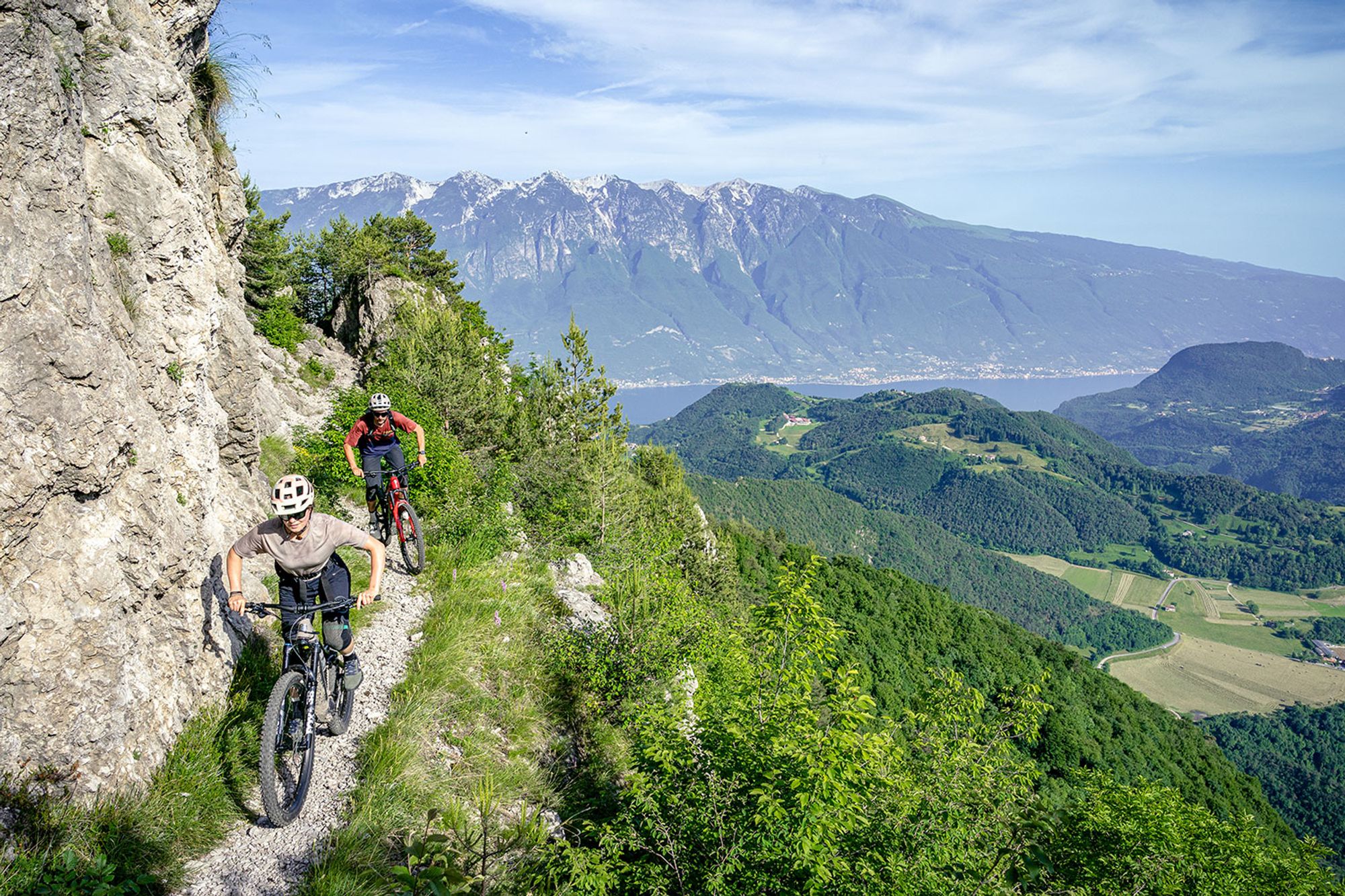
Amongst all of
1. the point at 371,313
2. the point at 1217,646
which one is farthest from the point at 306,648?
the point at 1217,646

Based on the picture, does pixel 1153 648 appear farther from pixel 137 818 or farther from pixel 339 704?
pixel 137 818

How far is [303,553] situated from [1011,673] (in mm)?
77302

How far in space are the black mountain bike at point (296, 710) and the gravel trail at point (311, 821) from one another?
143 millimetres

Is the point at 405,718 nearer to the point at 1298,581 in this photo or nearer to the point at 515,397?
the point at 515,397

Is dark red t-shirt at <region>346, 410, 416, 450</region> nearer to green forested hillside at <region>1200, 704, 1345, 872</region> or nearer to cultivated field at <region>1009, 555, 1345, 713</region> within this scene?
green forested hillside at <region>1200, 704, 1345, 872</region>

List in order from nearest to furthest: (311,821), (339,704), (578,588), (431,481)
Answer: (311,821)
(339,704)
(431,481)
(578,588)

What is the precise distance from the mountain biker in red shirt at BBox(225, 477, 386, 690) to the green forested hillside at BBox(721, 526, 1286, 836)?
45.9 metres

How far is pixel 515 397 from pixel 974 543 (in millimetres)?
199947

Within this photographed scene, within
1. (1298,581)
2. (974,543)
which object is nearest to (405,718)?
(974,543)

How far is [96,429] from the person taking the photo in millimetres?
5273

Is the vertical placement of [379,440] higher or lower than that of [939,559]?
higher

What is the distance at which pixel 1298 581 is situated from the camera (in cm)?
17738

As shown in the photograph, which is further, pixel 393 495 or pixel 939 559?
pixel 939 559

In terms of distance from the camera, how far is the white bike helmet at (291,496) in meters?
4.99
